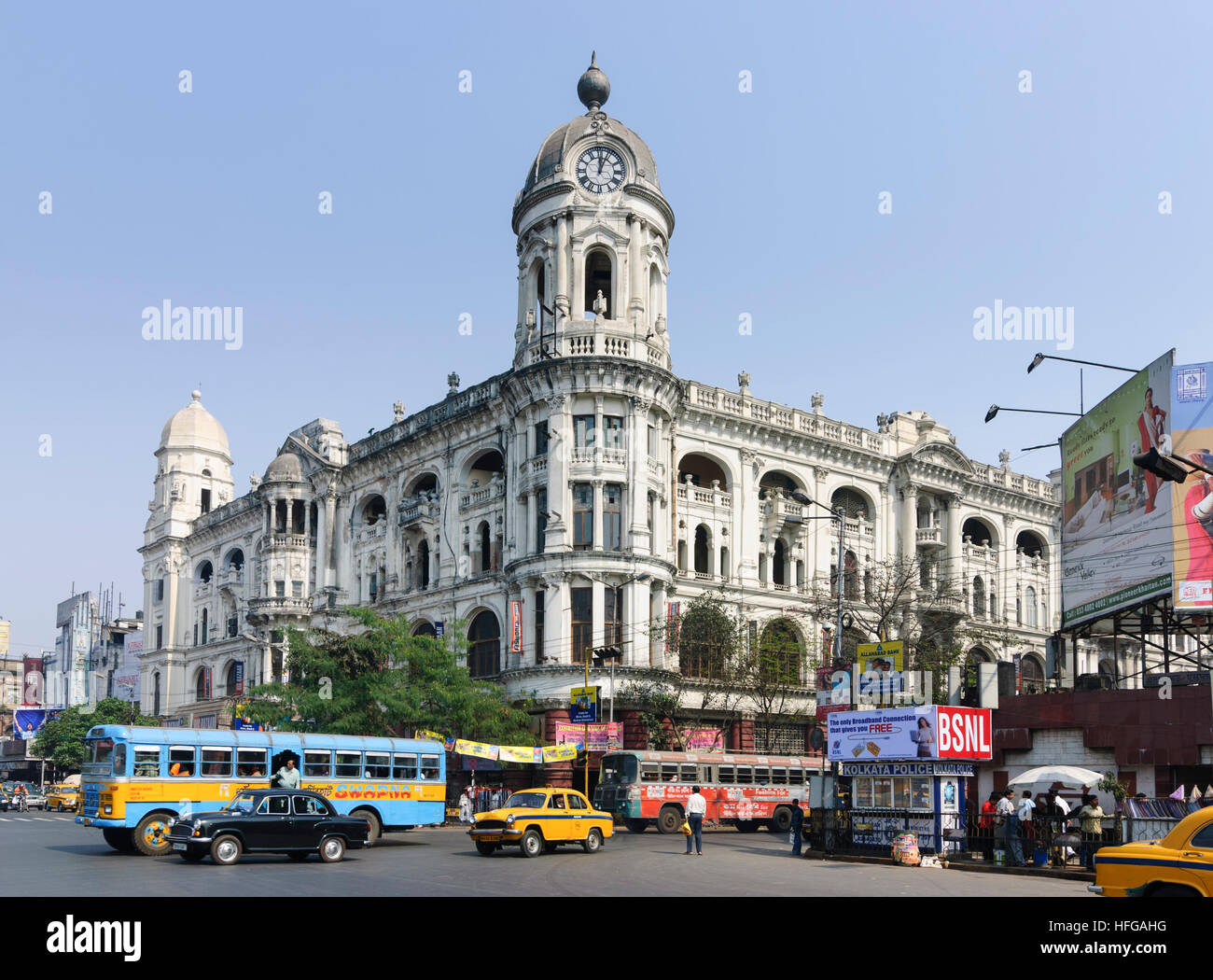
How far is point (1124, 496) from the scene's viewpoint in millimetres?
36656

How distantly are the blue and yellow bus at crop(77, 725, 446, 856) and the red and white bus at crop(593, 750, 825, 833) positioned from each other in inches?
408

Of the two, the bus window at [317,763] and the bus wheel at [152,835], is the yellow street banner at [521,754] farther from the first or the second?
the bus wheel at [152,835]

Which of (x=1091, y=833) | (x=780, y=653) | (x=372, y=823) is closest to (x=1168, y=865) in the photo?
(x=1091, y=833)

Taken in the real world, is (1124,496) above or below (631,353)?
below

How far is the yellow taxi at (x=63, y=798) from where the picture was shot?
2279 inches

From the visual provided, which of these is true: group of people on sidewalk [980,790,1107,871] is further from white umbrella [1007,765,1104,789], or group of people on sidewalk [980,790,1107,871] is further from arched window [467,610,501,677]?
arched window [467,610,501,677]

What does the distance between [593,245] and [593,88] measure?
386 inches

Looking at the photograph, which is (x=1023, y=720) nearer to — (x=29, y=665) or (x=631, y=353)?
(x=631, y=353)

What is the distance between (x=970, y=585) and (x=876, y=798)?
42501 millimetres

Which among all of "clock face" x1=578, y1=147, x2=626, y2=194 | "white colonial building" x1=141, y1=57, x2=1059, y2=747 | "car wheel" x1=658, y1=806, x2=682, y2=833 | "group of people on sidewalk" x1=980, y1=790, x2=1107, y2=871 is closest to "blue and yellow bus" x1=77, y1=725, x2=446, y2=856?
"car wheel" x1=658, y1=806, x2=682, y2=833

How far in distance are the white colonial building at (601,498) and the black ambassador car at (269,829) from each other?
23818mm

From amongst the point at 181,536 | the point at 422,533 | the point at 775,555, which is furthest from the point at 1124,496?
the point at 181,536

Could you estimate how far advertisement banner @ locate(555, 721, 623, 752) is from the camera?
166 feet

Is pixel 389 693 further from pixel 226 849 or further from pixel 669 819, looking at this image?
pixel 226 849
